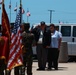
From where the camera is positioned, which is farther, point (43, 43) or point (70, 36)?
point (70, 36)

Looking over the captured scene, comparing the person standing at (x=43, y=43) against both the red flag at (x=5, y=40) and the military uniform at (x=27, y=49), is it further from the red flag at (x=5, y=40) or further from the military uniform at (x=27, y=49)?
the red flag at (x=5, y=40)

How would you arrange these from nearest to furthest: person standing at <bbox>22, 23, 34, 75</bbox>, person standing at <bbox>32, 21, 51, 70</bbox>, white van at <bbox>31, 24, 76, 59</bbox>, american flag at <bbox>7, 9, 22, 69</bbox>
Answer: american flag at <bbox>7, 9, 22, 69</bbox> → person standing at <bbox>22, 23, 34, 75</bbox> → person standing at <bbox>32, 21, 51, 70</bbox> → white van at <bbox>31, 24, 76, 59</bbox>

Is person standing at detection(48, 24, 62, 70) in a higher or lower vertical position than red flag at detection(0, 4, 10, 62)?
lower

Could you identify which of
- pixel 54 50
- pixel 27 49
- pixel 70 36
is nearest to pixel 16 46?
pixel 27 49

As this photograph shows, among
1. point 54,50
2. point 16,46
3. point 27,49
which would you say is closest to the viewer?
point 16,46

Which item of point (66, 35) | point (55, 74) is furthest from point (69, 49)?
point (55, 74)

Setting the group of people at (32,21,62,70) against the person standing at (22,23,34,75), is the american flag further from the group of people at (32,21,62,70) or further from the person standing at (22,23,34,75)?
the group of people at (32,21,62,70)

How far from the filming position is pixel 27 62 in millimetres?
13477

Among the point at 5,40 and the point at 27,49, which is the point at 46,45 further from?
the point at 5,40

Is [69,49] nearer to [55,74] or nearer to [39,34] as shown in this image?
[39,34]

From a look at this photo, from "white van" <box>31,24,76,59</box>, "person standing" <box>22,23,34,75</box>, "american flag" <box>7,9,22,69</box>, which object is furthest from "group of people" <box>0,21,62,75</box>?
"white van" <box>31,24,76,59</box>

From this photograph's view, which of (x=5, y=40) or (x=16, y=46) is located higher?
(x=5, y=40)

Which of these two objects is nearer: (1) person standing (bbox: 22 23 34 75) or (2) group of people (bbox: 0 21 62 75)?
(1) person standing (bbox: 22 23 34 75)

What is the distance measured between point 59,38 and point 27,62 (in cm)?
467
